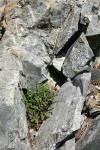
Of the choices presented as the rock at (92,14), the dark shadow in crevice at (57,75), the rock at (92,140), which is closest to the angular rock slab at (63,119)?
the rock at (92,140)

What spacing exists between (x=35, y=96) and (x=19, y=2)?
553 centimetres

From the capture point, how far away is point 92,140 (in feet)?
49.0

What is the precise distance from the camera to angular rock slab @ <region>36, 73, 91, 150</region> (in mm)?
15039

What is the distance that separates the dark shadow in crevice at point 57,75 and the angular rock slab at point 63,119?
4.05 ft

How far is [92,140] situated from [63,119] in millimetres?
1571

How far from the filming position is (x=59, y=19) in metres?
19.4

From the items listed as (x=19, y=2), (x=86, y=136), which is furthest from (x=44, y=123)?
(x=19, y=2)

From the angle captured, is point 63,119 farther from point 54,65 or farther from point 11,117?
point 54,65

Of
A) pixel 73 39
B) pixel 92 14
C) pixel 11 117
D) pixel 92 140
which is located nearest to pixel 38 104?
pixel 11 117

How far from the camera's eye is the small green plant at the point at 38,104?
1642cm

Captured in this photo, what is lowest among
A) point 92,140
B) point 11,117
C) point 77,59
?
point 92,140

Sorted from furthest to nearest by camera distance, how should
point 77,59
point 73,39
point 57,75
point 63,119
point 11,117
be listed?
point 73,39 → point 57,75 → point 77,59 → point 63,119 → point 11,117

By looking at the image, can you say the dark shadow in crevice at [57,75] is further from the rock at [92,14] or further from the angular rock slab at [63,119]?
the rock at [92,14]

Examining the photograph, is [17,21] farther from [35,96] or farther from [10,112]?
[10,112]
